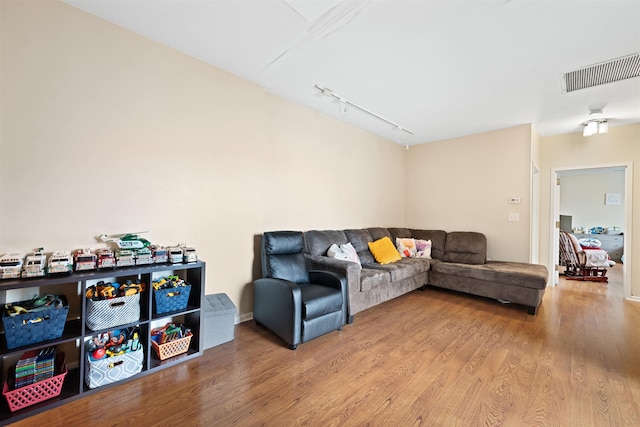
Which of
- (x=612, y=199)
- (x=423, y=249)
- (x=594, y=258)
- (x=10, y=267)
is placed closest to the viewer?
(x=10, y=267)

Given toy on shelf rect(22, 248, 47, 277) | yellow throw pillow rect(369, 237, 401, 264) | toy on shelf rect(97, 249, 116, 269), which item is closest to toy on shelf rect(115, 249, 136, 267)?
toy on shelf rect(97, 249, 116, 269)

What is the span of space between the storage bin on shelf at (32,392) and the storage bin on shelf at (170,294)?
2.01 ft

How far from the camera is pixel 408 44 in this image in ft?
7.12

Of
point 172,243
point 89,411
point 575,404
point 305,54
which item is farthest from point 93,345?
point 575,404

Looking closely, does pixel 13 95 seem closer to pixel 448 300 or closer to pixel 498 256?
pixel 448 300

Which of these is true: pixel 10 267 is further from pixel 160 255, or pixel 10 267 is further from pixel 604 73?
pixel 604 73

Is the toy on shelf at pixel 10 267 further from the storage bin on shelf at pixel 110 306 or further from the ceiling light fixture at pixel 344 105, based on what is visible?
the ceiling light fixture at pixel 344 105

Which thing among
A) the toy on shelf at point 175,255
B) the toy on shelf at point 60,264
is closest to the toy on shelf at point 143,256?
the toy on shelf at point 175,255

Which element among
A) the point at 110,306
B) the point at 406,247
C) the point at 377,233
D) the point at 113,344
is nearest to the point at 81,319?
the point at 110,306

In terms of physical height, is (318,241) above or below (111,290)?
above

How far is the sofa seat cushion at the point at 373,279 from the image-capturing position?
2986 mm

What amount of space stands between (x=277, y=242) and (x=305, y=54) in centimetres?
184

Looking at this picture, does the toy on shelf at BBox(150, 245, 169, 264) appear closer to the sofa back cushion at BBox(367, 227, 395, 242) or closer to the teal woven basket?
the teal woven basket

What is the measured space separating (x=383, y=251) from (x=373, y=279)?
3.20ft
